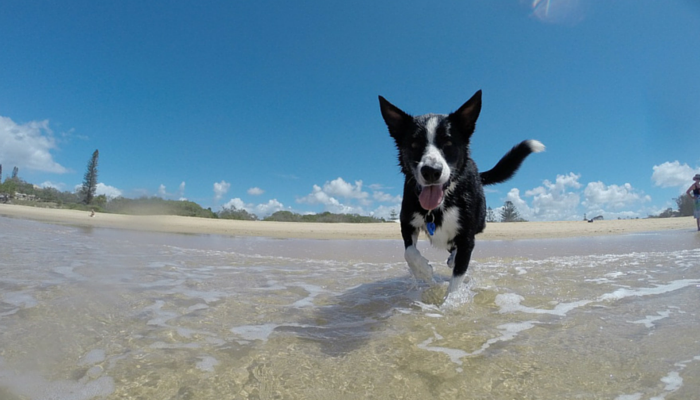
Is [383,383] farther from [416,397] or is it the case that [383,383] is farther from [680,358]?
[680,358]

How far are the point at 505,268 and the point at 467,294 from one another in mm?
2333

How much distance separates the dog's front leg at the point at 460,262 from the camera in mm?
3666

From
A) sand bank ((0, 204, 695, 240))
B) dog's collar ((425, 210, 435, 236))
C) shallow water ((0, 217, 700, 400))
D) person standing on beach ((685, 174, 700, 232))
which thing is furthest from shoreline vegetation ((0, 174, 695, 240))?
dog's collar ((425, 210, 435, 236))

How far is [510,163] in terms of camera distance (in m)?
6.11

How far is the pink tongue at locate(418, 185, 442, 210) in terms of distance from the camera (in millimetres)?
3588

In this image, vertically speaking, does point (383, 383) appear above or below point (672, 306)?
below

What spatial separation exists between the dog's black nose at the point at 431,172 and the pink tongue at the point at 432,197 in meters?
0.22

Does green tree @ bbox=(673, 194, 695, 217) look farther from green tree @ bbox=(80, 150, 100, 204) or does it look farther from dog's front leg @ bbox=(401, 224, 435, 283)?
green tree @ bbox=(80, 150, 100, 204)

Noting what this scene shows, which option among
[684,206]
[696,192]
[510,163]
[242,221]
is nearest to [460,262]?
[510,163]

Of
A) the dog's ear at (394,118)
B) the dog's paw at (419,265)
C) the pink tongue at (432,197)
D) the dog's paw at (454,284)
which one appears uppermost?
the dog's ear at (394,118)

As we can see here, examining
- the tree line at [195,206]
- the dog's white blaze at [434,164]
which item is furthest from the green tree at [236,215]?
the dog's white blaze at [434,164]

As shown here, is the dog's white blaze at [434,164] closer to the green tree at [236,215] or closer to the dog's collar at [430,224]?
the dog's collar at [430,224]

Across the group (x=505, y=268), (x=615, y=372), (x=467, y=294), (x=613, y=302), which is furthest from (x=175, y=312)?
(x=505, y=268)

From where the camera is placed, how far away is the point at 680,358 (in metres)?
1.89
